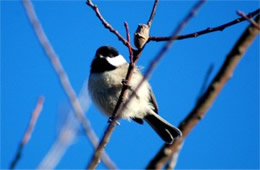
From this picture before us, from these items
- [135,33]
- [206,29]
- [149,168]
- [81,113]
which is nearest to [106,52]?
[135,33]

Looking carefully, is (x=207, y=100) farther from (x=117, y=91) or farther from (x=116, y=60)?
(x=116, y=60)

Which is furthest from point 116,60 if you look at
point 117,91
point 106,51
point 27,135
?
point 27,135

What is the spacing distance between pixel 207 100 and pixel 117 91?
2616mm

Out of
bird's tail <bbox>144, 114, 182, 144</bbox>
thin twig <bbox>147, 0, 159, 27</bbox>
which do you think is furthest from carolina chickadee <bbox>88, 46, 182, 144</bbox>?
thin twig <bbox>147, 0, 159, 27</bbox>

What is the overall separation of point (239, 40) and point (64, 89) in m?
0.61

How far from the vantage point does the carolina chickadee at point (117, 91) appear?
12.3 ft

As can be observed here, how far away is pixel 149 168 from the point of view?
1154 millimetres

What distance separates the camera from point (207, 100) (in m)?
1.16

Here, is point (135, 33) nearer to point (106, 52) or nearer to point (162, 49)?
point (162, 49)

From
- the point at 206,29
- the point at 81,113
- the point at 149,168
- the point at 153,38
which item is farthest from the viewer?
the point at 153,38

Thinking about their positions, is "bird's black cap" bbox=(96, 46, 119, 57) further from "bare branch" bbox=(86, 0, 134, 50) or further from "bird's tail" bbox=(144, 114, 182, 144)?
"bare branch" bbox=(86, 0, 134, 50)

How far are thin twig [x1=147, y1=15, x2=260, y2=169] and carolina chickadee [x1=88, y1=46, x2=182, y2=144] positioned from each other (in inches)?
93.9

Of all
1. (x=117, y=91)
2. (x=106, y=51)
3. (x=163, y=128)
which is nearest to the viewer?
(x=117, y=91)

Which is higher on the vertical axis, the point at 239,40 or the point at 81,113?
the point at 239,40
